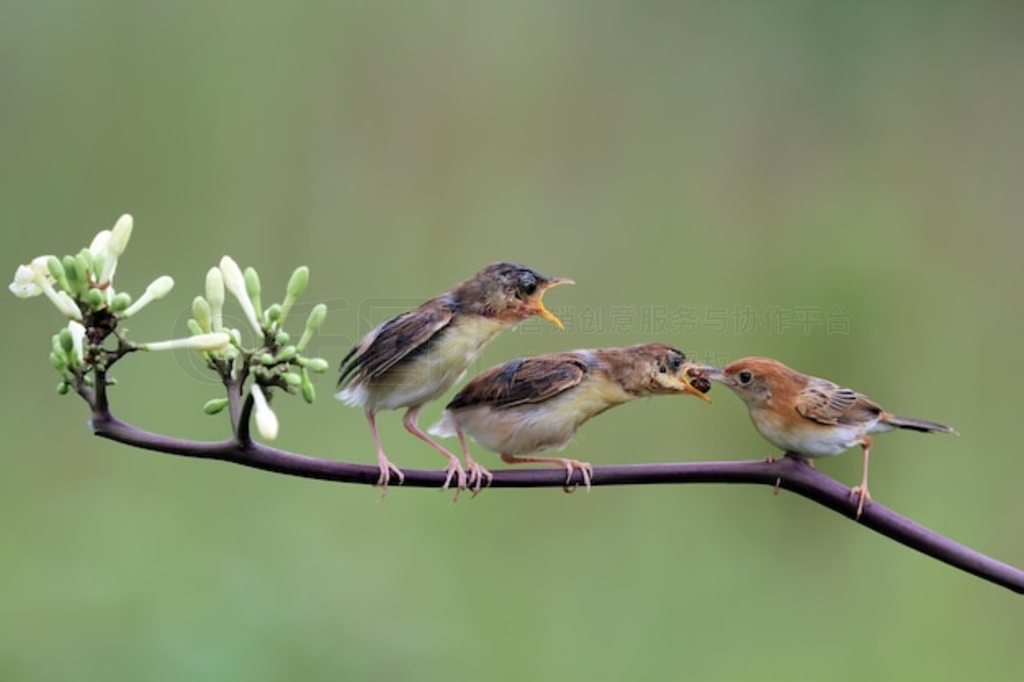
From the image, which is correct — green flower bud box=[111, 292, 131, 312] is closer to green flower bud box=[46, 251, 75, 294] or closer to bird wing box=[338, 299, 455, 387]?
green flower bud box=[46, 251, 75, 294]

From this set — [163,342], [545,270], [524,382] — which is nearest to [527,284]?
[524,382]

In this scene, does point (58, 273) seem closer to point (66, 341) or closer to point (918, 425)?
point (66, 341)

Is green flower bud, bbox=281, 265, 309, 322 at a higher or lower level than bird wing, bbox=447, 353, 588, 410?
higher

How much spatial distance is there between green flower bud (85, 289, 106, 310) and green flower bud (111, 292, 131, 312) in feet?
0.04

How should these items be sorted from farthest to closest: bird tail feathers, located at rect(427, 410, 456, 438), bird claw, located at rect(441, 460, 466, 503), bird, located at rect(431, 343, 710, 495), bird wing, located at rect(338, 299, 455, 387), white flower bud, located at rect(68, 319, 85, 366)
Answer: bird tail feathers, located at rect(427, 410, 456, 438)
bird, located at rect(431, 343, 710, 495)
bird wing, located at rect(338, 299, 455, 387)
bird claw, located at rect(441, 460, 466, 503)
white flower bud, located at rect(68, 319, 85, 366)

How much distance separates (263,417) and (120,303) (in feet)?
0.67

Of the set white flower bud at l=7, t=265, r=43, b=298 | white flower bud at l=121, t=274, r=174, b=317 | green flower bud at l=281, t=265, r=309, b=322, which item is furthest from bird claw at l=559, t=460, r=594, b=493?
white flower bud at l=7, t=265, r=43, b=298

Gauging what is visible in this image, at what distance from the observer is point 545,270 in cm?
352

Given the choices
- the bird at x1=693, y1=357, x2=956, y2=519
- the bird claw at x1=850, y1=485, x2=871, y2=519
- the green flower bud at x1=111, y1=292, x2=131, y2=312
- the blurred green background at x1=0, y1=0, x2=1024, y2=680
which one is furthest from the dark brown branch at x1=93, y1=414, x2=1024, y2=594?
the blurred green background at x1=0, y1=0, x2=1024, y2=680

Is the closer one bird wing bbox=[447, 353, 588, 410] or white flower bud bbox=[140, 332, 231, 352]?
white flower bud bbox=[140, 332, 231, 352]

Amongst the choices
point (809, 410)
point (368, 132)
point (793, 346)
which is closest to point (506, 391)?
point (809, 410)

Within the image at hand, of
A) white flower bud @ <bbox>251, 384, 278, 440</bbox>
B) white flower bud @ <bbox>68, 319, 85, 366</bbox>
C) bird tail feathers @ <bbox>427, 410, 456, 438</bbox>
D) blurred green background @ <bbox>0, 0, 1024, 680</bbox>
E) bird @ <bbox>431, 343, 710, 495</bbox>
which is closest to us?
white flower bud @ <bbox>251, 384, 278, 440</bbox>

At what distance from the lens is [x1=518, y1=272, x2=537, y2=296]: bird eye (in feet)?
4.38

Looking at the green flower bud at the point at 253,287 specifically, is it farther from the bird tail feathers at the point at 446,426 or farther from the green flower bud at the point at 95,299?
the bird tail feathers at the point at 446,426
